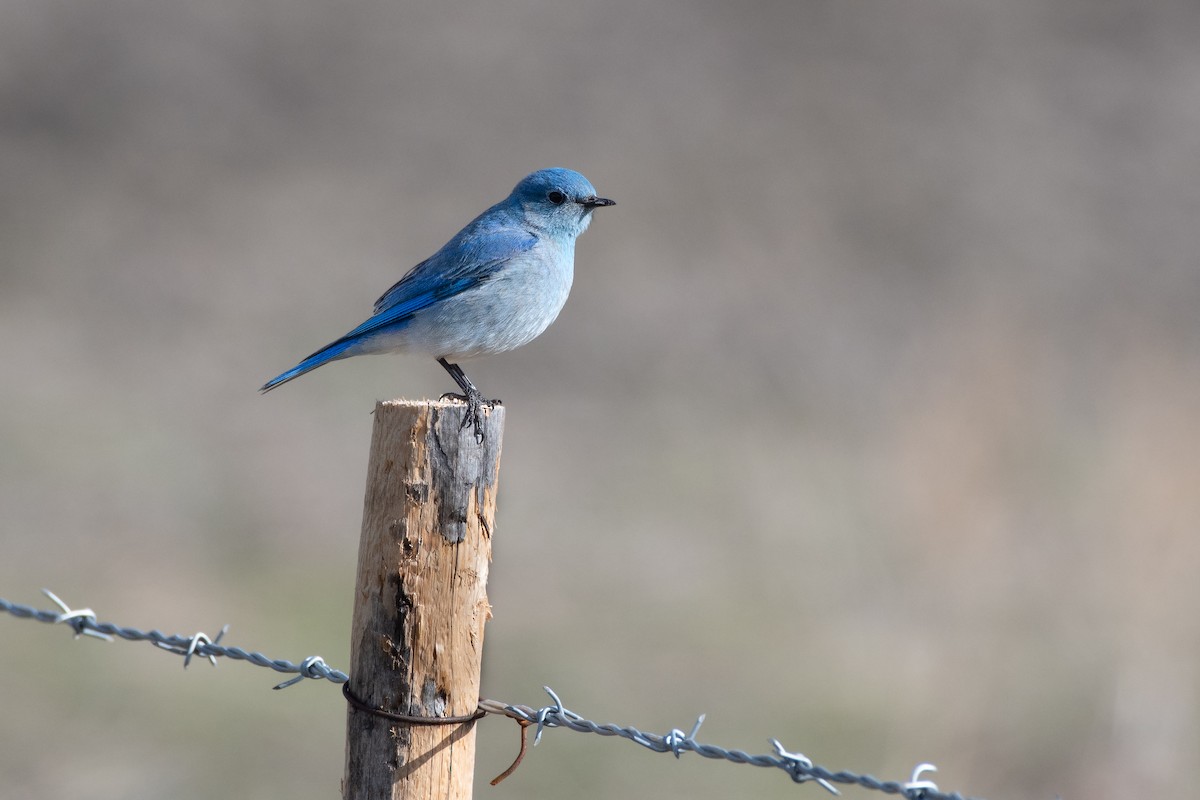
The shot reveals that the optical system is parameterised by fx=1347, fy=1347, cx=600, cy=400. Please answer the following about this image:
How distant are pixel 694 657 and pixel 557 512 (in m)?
2.48

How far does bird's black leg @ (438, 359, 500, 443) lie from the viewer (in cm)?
305

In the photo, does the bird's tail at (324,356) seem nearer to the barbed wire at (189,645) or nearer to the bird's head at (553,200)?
the bird's head at (553,200)

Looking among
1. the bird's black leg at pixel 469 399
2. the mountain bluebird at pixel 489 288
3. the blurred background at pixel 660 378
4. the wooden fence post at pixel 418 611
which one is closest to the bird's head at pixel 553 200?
the mountain bluebird at pixel 489 288

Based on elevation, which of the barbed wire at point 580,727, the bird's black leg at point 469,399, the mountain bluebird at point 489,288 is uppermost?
the mountain bluebird at point 489,288

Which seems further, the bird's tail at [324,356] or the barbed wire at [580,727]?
the bird's tail at [324,356]

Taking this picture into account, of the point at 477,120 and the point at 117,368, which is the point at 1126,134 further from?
the point at 117,368

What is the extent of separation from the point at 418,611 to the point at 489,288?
209cm

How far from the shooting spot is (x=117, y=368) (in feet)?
43.4

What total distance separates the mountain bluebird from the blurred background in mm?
3225

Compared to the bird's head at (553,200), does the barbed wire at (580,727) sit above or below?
below

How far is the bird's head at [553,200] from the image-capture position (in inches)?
211

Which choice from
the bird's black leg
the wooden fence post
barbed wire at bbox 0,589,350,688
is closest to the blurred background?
the bird's black leg

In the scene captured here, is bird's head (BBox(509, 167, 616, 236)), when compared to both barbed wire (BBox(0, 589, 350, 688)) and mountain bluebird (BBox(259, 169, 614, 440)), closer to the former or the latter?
mountain bluebird (BBox(259, 169, 614, 440))

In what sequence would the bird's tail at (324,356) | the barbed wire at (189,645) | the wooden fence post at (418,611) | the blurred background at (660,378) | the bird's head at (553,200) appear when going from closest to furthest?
the wooden fence post at (418,611) → the barbed wire at (189,645) → the bird's tail at (324,356) → the bird's head at (553,200) → the blurred background at (660,378)
